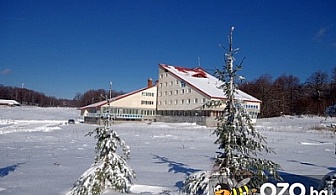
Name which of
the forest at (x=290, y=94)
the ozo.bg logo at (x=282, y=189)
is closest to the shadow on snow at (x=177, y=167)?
the ozo.bg logo at (x=282, y=189)

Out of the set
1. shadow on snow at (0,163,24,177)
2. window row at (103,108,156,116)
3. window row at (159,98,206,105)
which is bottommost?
shadow on snow at (0,163,24,177)

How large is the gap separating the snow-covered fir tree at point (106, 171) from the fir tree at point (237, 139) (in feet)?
8.33

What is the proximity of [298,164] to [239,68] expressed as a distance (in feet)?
27.7

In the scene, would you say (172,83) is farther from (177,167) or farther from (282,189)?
(282,189)

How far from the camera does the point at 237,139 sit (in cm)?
642

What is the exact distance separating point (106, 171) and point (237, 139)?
131 inches

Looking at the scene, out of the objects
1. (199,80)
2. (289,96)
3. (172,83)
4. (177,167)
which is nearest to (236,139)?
(177,167)

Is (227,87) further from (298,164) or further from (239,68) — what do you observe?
(298,164)

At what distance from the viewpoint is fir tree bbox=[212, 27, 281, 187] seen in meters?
6.29

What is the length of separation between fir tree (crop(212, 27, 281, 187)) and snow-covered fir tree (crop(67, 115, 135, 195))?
254cm

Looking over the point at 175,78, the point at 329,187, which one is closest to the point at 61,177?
the point at 329,187

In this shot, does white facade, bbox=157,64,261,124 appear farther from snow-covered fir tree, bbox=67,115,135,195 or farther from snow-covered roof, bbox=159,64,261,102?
snow-covered fir tree, bbox=67,115,135,195

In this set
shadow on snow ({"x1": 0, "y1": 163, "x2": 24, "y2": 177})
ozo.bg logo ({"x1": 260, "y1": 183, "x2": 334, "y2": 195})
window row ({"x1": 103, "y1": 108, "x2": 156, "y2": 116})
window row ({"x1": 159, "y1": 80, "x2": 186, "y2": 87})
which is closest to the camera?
ozo.bg logo ({"x1": 260, "y1": 183, "x2": 334, "y2": 195})

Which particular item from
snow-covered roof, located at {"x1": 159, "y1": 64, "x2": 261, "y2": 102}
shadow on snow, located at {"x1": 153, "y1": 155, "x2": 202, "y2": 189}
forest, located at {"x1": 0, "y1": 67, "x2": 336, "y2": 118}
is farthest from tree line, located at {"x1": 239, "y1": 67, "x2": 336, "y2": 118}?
shadow on snow, located at {"x1": 153, "y1": 155, "x2": 202, "y2": 189}
